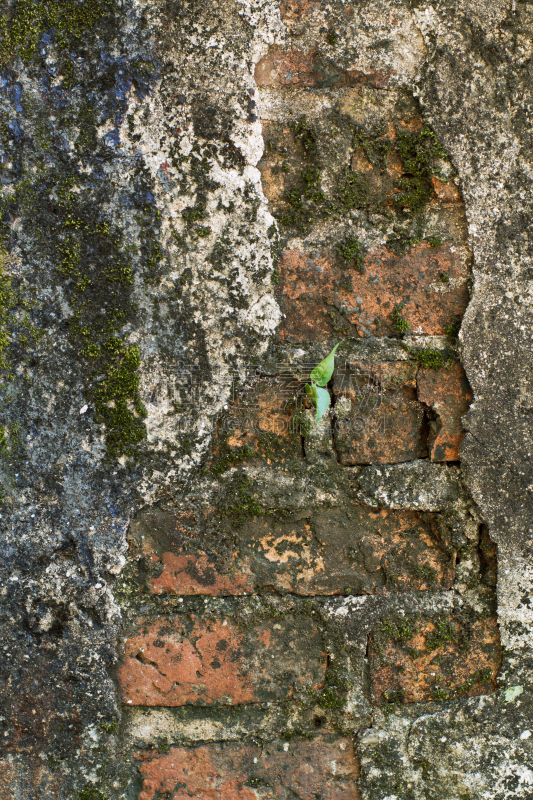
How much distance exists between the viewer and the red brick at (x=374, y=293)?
3.68 ft

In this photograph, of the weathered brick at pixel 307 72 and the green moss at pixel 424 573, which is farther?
the green moss at pixel 424 573

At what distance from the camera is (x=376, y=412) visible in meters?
1.17

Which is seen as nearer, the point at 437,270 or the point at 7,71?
the point at 7,71

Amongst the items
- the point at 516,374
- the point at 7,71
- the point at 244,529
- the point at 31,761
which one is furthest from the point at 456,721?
the point at 7,71

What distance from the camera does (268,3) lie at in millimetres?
1036

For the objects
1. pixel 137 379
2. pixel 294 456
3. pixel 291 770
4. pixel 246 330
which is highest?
pixel 246 330

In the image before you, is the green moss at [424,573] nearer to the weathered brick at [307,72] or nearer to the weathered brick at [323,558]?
the weathered brick at [323,558]

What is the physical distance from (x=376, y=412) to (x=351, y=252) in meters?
0.35

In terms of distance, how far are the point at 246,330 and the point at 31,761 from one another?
103cm

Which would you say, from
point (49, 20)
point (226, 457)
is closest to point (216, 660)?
point (226, 457)

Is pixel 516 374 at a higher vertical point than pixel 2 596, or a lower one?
higher

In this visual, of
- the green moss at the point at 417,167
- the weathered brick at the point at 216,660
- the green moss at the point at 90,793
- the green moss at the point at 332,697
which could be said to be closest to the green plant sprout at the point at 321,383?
the green moss at the point at 417,167

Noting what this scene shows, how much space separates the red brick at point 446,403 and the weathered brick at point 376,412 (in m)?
0.03

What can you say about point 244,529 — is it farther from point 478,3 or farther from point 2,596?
point 478,3
